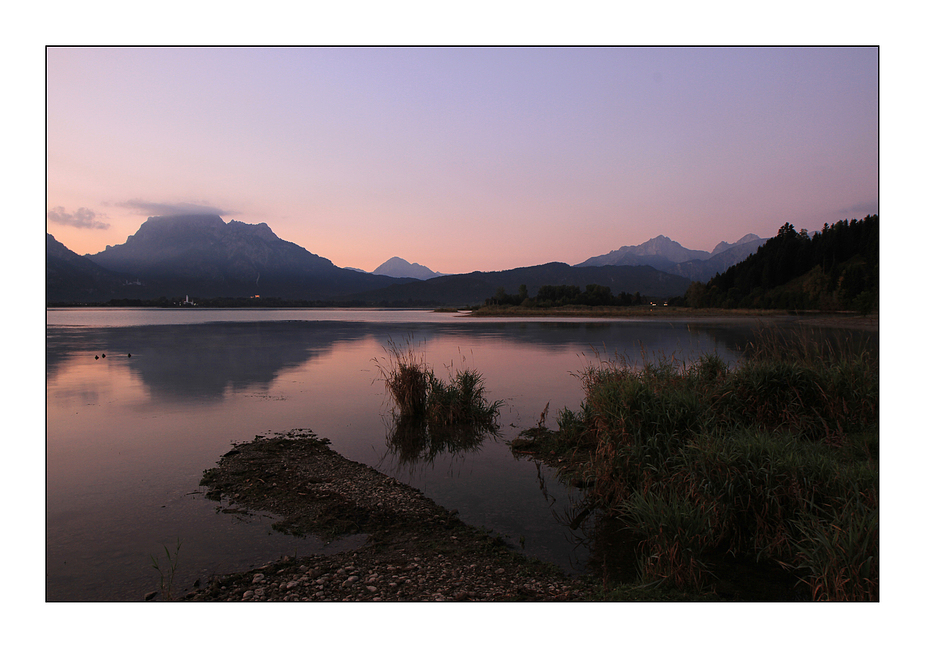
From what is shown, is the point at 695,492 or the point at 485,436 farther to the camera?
the point at 485,436

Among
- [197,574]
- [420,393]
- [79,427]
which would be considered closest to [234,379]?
[79,427]

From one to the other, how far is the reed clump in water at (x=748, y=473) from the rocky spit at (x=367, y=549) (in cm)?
121

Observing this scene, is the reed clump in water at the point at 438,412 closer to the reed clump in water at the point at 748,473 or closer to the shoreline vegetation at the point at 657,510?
the shoreline vegetation at the point at 657,510

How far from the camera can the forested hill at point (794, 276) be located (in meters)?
42.8

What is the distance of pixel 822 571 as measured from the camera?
373cm

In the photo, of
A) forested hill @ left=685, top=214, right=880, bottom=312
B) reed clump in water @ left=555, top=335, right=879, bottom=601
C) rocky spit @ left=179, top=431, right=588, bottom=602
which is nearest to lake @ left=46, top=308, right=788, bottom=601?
rocky spit @ left=179, top=431, right=588, bottom=602

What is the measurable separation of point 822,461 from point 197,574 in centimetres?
627

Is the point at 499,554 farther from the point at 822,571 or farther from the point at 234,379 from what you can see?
the point at 234,379

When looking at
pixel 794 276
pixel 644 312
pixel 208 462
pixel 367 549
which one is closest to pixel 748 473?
pixel 367 549

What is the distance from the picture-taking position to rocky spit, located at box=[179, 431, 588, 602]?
12.7 ft

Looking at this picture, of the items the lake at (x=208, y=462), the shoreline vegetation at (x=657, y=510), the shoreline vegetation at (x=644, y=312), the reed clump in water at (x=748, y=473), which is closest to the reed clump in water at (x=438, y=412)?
the lake at (x=208, y=462)

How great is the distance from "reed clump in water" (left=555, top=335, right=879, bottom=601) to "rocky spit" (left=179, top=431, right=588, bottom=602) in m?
1.21

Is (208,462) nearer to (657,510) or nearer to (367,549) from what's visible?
(367,549)

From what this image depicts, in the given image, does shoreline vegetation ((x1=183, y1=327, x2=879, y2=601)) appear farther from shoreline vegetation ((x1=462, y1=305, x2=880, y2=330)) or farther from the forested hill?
shoreline vegetation ((x1=462, y1=305, x2=880, y2=330))
